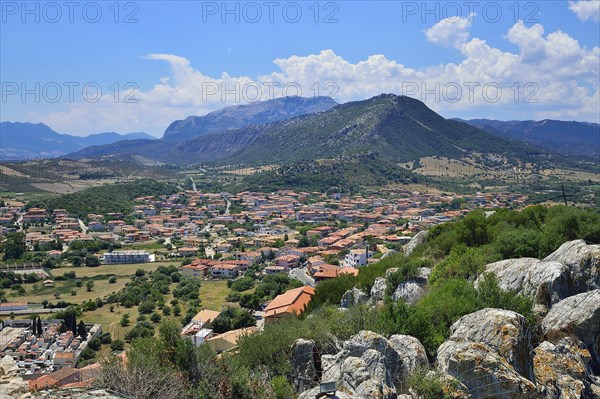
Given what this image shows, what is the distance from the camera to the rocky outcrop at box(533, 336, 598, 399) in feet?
31.3

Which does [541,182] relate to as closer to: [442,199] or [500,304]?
[442,199]

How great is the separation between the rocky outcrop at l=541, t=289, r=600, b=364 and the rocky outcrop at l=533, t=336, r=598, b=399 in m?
0.23

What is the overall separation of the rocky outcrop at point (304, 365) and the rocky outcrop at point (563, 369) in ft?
14.6

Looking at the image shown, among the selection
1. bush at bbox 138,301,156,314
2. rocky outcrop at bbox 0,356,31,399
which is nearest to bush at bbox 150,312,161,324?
bush at bbox 138,301,156,314

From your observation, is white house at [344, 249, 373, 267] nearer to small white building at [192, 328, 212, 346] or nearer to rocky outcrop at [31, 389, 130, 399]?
small white building at [192, 328, 212, 346]

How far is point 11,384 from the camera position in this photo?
8375 millimetres

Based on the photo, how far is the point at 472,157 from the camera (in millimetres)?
163250

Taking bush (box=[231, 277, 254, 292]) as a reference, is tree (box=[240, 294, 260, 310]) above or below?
above

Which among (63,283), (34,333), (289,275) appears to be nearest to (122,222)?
(63,283)

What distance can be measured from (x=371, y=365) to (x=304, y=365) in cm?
239

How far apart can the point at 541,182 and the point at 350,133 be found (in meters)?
64.0

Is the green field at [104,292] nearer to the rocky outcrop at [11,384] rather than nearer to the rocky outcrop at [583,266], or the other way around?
the rocky outcrop at [11,384]

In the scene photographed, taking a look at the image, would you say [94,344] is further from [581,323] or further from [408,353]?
[581,323]

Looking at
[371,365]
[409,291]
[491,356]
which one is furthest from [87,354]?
[491,356]
